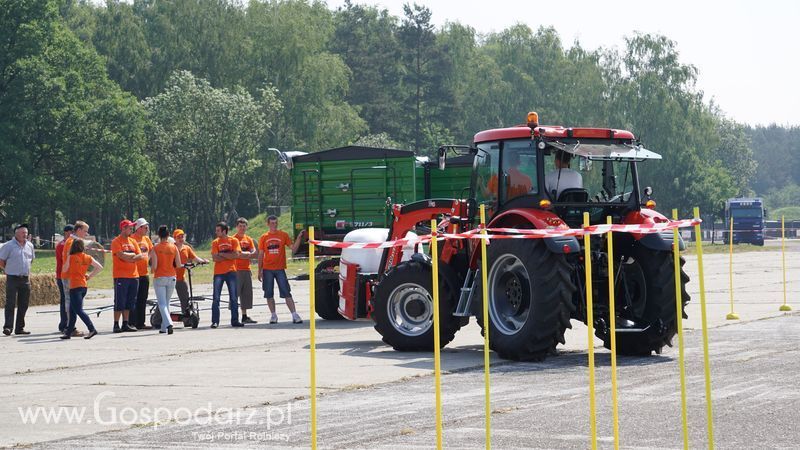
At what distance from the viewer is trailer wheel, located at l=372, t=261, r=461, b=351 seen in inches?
603

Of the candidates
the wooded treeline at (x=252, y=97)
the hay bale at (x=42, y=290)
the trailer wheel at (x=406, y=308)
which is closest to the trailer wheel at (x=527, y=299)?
the trailer wheel at (x=406, y=308)

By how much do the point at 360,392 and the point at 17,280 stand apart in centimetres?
912

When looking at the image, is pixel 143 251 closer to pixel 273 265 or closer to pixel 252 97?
pixel 273 265

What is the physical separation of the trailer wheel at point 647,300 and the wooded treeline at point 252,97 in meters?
50.6

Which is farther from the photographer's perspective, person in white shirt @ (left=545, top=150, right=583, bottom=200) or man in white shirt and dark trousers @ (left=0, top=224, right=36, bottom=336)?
man in white shirt and dark trousers @ (left=0, top=224, right=36, bottom=336)

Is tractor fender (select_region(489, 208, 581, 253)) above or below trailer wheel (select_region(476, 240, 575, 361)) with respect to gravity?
above

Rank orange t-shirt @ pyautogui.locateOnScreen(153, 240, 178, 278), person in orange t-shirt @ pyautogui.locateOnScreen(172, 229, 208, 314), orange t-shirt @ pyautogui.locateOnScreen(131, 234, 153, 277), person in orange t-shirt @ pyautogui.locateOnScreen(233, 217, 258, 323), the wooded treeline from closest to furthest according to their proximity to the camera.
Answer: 1. orange t-shirt @ pyautogui.locateOnScreen(153, 240, 178, 278)
2. orange t-shirt @ pyautogui.locateOnScreen(131, 234, 153, 277)
3. person in orange t-shirt @ pyautogui.locateOnScreen(172, 229, 208, 314)
4. person in orange t-shirt @ pyautogui.locateOnScreen(233, 217, 258, 323)
5. the wooded treeline

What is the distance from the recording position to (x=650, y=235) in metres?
14.6

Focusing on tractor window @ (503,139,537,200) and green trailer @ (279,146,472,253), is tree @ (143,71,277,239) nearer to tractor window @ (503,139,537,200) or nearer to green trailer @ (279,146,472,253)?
green trailer @ (279,146,472,253)

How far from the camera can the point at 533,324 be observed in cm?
1382

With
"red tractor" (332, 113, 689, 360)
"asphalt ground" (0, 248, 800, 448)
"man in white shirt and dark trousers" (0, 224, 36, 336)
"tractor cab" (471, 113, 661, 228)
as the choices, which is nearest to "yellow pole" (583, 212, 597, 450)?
"asphalt ground" (0, 248, 800, 448)

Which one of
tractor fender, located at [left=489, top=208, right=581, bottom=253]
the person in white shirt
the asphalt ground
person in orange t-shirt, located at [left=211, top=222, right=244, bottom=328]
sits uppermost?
the person in white shirt

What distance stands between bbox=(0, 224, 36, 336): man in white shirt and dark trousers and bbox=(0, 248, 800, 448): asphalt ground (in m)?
0.73

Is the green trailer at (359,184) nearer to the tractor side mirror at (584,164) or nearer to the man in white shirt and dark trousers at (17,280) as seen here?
the man in white shirt and dark trousers at (17,280)
